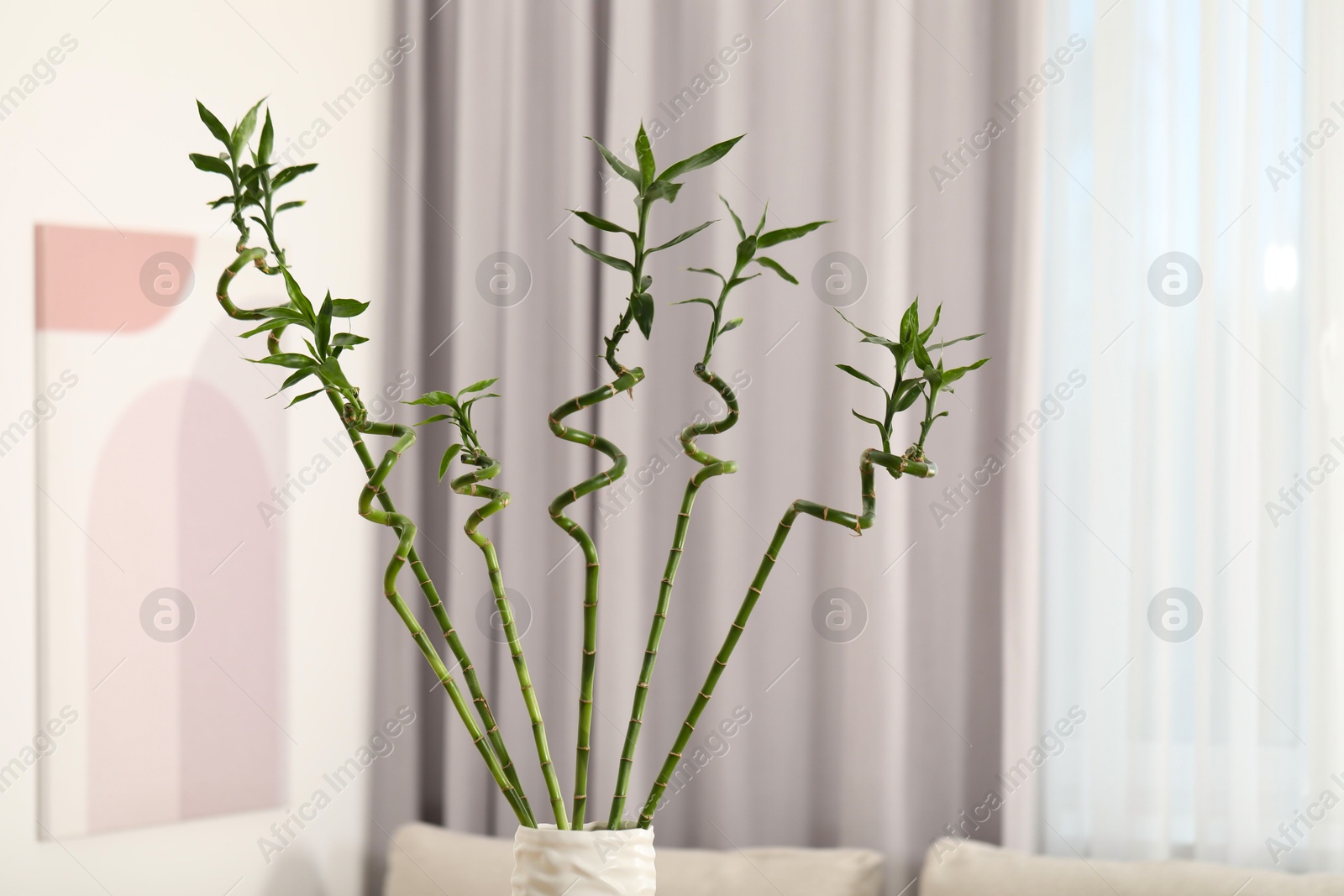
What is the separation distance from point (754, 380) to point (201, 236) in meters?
0.94

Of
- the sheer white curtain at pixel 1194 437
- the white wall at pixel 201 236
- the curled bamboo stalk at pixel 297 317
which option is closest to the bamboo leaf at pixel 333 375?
the curled bamboo stalk at pixel 297 317

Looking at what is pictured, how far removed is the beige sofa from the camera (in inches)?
53.4

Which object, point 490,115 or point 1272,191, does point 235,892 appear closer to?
point 490,115

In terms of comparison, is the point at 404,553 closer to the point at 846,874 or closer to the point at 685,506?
the point at 685,506

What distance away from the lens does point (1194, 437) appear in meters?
1.51

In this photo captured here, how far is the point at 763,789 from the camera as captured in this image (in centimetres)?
168

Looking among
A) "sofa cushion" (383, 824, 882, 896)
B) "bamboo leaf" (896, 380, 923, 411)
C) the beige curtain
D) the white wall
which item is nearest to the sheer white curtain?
the beige curtain

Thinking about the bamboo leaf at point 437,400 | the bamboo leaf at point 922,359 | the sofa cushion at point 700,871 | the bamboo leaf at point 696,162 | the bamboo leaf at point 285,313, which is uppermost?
the bamboo leaf at point 696,162

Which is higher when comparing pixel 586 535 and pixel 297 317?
pixel 297 317

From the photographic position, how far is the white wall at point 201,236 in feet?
4.42

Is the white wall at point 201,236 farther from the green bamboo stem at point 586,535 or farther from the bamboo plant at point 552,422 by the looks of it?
the green bamboo stem at point 586,535

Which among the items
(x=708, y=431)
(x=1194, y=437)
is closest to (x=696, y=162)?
(x=708, y=431)

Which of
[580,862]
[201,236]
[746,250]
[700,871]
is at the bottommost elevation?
[700,871]

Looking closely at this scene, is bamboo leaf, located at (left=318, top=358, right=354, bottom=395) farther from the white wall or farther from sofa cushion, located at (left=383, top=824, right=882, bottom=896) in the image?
sofa cushion, located at (left=383, top=824, right=882, bottom=896)
